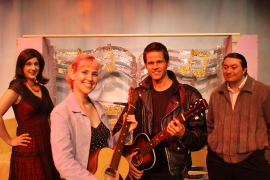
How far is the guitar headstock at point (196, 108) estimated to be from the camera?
1876 mm

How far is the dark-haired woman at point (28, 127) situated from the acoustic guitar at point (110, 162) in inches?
30.2

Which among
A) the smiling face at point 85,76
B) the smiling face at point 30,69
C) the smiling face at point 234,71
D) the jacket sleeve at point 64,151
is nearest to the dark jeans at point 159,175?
the jacket sleeve at point 64,151

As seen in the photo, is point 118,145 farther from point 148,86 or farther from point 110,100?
point 110,100

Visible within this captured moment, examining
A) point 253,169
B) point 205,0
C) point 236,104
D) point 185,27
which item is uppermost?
point 205,0

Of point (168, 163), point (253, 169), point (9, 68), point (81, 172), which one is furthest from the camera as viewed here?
point (9, 68)

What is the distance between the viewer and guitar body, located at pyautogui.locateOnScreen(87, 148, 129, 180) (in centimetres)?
171

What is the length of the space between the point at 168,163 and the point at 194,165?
1.49m

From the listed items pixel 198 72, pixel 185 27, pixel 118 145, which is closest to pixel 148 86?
pixel 118 145

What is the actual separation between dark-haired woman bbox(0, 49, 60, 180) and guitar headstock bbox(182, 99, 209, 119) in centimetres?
129

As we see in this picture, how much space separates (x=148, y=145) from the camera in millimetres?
2020

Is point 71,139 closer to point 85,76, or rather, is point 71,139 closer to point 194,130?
point 85,76

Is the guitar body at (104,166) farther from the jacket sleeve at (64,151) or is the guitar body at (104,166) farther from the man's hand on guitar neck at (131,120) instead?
the man's hand on guitar neck at (131,120)

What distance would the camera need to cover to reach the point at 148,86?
2191 millimetres

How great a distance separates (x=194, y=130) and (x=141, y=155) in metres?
0.45
